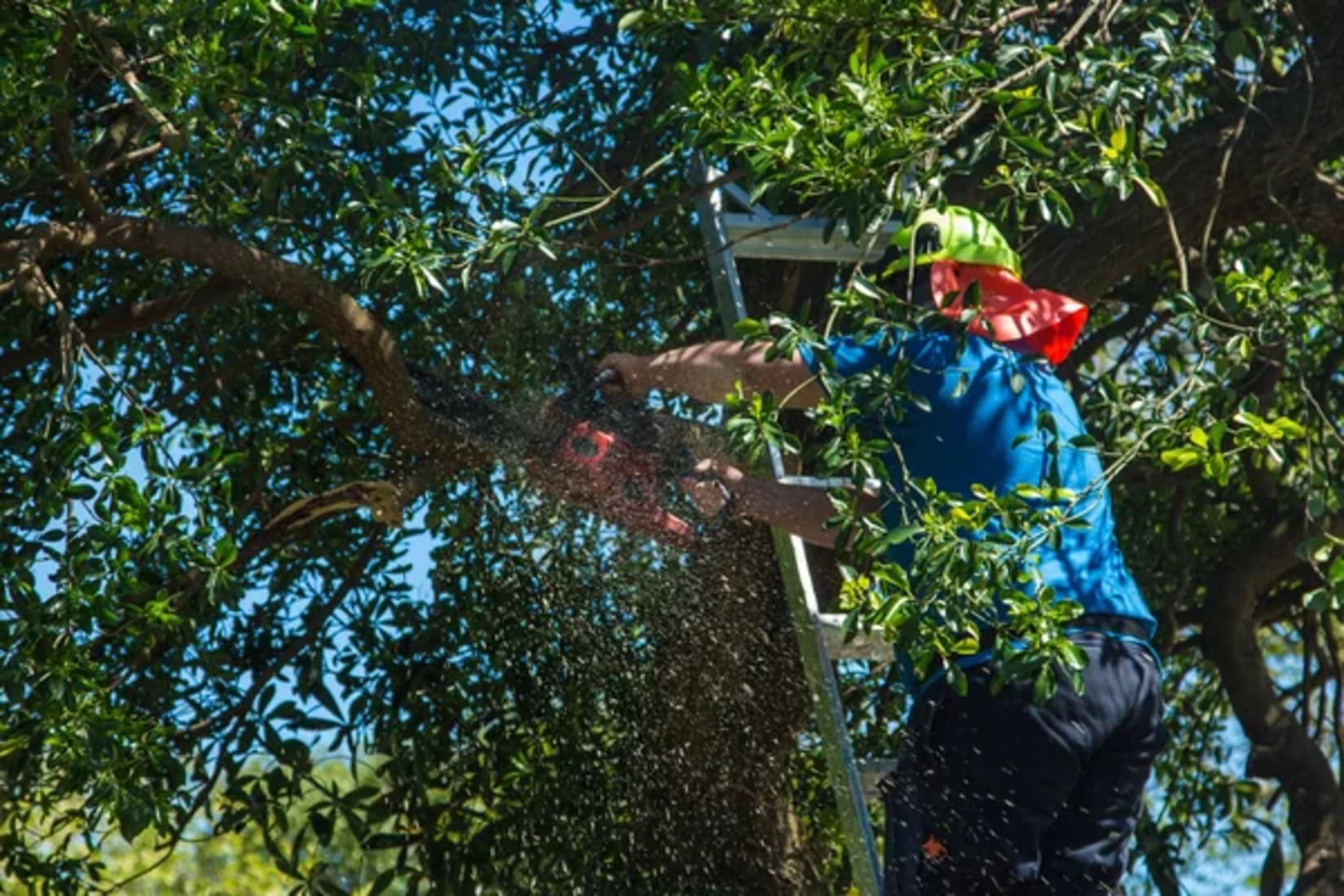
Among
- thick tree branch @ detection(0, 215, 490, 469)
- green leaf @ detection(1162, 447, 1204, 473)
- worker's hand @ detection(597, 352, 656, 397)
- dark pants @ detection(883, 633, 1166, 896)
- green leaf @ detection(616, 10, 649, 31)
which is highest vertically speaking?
green leaf @ detection(616, 10, 649, 31)

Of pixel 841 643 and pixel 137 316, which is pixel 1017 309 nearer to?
pixel 841 643

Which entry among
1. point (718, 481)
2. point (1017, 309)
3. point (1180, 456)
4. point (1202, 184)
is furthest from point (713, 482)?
point (1202, 184)

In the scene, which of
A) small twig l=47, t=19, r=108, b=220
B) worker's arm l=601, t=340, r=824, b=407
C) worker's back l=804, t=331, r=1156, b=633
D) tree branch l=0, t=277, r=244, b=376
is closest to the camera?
worker's back l=804, t=331, r=1156, b=633

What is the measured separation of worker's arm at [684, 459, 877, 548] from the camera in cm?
427

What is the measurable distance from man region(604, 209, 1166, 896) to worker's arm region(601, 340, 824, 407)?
27 cm

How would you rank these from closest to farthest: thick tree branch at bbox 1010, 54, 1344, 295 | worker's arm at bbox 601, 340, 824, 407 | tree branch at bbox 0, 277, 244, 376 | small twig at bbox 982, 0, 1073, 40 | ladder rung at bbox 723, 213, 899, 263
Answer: worker's arm at bbox 601, 340, 824, 407
small twig at bbox 982, 0, 1073, 40
ladder rung at bbox 723, 213, 899, 263
tree branch at bbox 0, 277, 244, 376
thick tree branch at bbox 1010, 54, 1344, 295

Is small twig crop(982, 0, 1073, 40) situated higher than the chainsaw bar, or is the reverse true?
small twig crop(982, 0, 1073, 40)

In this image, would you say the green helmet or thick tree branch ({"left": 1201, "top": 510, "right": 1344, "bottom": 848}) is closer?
the green helmet

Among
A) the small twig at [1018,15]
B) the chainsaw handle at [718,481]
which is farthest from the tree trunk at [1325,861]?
the small twig at [1018,15]

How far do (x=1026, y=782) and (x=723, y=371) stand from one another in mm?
987

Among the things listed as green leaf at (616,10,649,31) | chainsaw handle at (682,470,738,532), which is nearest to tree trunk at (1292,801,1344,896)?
chainsaw handle at (682,470,738,532)

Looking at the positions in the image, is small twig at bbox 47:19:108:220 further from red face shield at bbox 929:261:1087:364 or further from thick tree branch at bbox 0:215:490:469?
red face shield at bbox 929:261:1087:364

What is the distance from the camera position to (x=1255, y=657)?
6645 mm

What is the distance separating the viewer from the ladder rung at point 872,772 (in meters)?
4.40
